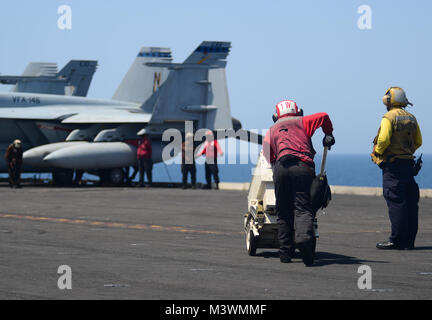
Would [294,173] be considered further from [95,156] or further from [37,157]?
[37,157]

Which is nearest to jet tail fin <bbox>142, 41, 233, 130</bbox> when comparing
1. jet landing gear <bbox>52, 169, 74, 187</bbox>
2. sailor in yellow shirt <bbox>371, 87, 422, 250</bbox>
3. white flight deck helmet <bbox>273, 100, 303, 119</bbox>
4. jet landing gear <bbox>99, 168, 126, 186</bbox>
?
jet landing gear <bbox>99, 168, 126, 186</bbox>

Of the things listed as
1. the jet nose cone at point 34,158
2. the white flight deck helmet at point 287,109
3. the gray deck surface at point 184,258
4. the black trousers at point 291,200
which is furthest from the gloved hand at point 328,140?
the jet nose cone at point 34,158

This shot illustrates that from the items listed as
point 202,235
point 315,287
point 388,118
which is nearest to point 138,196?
point 202,235

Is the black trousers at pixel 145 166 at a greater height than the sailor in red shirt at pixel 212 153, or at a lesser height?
lesser

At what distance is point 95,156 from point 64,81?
16.5 m

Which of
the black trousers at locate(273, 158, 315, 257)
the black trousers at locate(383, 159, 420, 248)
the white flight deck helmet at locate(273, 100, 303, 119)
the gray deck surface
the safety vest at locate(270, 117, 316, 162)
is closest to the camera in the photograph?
the gray deck surface

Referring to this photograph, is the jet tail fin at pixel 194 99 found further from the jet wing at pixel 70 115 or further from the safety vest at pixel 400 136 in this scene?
the safety vest at pixel 400 136

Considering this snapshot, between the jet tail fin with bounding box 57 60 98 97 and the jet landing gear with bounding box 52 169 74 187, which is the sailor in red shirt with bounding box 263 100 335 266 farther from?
the jet tail fin with bounding box 57 60 98 97

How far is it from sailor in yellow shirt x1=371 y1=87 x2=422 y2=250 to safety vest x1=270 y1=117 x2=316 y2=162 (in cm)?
173

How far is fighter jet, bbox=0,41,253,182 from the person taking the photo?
27750 millimetres

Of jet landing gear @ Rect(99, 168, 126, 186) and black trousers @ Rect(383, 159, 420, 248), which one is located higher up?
black trousers @ Rect(383, 159, 420, 248)

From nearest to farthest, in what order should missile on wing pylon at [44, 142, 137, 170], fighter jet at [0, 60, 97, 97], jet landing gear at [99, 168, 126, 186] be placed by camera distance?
missile on wing pylon at [44, 142, 137, 170], jet landing gear at [99, 168, 126, 186], fighter jet at [0, 60, 97, 97]

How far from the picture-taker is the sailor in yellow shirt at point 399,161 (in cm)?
977

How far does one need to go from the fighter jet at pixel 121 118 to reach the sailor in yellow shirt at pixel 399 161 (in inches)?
735
